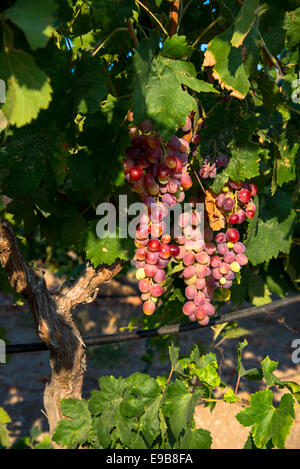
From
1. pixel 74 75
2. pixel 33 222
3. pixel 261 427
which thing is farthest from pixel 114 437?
pixel 74 75

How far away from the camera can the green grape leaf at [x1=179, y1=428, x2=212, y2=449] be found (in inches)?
53.4


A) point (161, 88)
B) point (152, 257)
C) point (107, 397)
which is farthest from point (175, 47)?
point (107, 397)

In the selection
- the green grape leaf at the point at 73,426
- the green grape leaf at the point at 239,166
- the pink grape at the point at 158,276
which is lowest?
the green grape leaf at the point at 73,426

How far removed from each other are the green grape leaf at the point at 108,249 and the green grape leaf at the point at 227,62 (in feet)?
1.81

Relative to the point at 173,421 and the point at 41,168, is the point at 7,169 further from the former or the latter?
the point at 173,421

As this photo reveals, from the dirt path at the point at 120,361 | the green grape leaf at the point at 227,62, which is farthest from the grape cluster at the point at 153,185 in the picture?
the dirt path at the point at 120,361

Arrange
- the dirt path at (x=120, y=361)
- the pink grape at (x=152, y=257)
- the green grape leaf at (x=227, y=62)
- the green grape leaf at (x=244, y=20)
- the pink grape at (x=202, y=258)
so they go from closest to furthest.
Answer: the green grape leaf at (x=244, y=20) → the green grape leaf at (x=227, y=62) → the pink grape at (x=152, y=257) → the pink grape at (x=202, y=258) → the dirt path at (x=120, y=361)

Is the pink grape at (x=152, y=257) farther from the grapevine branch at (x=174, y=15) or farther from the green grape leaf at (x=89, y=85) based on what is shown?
the grapevine branch at (x=174, y=15)

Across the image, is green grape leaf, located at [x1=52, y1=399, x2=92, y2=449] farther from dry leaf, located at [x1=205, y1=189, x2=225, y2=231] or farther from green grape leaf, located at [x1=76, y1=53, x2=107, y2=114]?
green grape leaf, located at [x1=76, y1=53, x2=107, y2=114]

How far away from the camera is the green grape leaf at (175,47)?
108 cm
